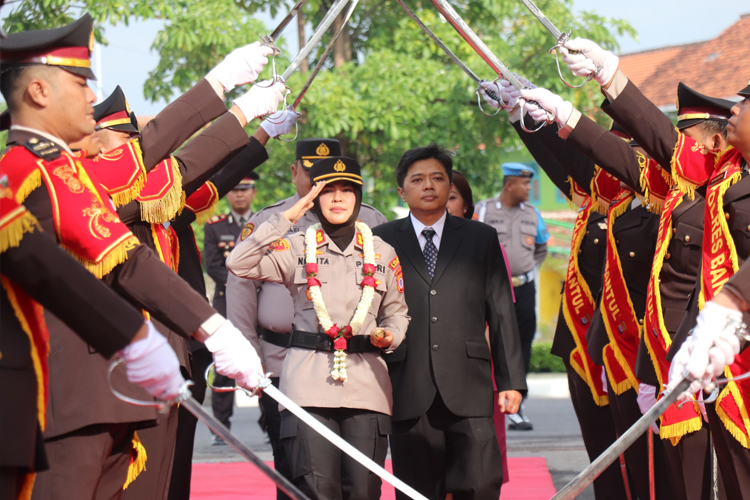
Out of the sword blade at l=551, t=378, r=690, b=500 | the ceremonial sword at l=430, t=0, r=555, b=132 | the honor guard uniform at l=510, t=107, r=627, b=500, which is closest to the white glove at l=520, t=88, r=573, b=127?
the ceremonial sword at l=430, t=0, r=555, b=132

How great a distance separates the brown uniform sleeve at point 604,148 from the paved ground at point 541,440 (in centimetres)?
256

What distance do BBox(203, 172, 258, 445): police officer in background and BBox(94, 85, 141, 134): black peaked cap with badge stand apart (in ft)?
10.6

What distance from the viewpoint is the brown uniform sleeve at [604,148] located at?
3.67 meters

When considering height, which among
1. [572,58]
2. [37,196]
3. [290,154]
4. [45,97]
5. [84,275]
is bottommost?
[84,275]

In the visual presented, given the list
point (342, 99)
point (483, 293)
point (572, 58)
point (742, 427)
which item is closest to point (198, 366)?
point (483, 293)

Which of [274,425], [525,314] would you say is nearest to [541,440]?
[525,314]

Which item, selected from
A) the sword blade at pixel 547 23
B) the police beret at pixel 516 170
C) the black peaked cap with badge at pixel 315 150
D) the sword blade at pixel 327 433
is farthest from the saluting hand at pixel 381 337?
the police beret at pixel 516 170

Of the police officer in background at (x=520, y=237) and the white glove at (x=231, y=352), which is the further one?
the police officer in background at (x=520, y=237)

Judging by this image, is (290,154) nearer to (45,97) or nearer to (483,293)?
(483,293)

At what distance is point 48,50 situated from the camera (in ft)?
8.55

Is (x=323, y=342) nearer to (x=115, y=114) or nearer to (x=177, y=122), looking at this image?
(x=177, y=122)

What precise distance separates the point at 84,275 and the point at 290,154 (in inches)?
296

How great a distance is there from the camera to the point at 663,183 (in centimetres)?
381

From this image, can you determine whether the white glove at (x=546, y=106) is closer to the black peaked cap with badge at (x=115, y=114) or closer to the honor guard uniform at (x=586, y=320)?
the honor guard uniform at (x=586, y=320)
